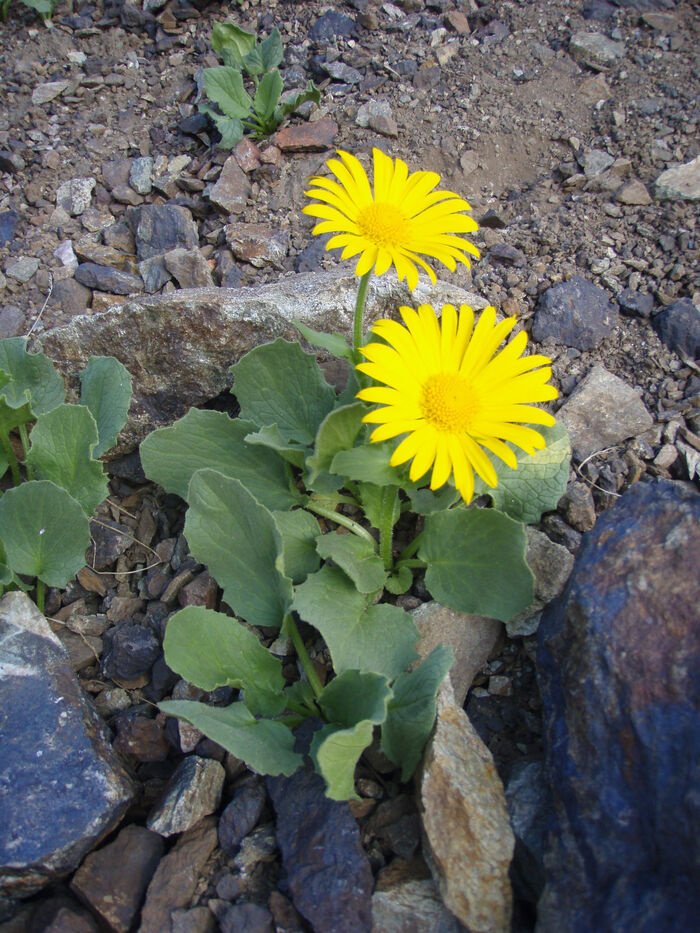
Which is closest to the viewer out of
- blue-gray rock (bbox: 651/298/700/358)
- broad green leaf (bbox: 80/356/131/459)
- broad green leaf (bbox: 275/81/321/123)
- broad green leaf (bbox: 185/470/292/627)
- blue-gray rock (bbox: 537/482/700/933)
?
blue-gray rock (bbox: 537/482/700/933)

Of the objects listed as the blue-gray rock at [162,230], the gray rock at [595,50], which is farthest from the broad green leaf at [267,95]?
the gray rock at [595,50]

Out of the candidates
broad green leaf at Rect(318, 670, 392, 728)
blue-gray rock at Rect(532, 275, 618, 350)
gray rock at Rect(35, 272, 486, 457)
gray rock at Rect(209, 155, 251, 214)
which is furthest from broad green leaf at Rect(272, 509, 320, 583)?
gray rock at Rect(209, 155, 251, 214)

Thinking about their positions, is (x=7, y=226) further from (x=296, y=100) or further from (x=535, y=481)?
(x=535, y=481)

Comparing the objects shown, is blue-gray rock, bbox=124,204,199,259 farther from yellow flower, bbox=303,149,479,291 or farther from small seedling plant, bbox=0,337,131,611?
yellow flower, bbox=303,149,479,291

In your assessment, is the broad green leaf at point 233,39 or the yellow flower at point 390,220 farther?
the broad green leaf at point 233,39

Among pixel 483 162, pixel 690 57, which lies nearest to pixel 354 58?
pixel 483 162

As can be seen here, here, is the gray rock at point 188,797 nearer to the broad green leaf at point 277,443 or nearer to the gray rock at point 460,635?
the gray rock at point 460,635

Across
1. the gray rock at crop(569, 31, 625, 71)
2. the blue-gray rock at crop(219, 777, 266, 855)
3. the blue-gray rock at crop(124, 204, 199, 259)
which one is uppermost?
the gray rock at crop(569, 31, 625, 71)
